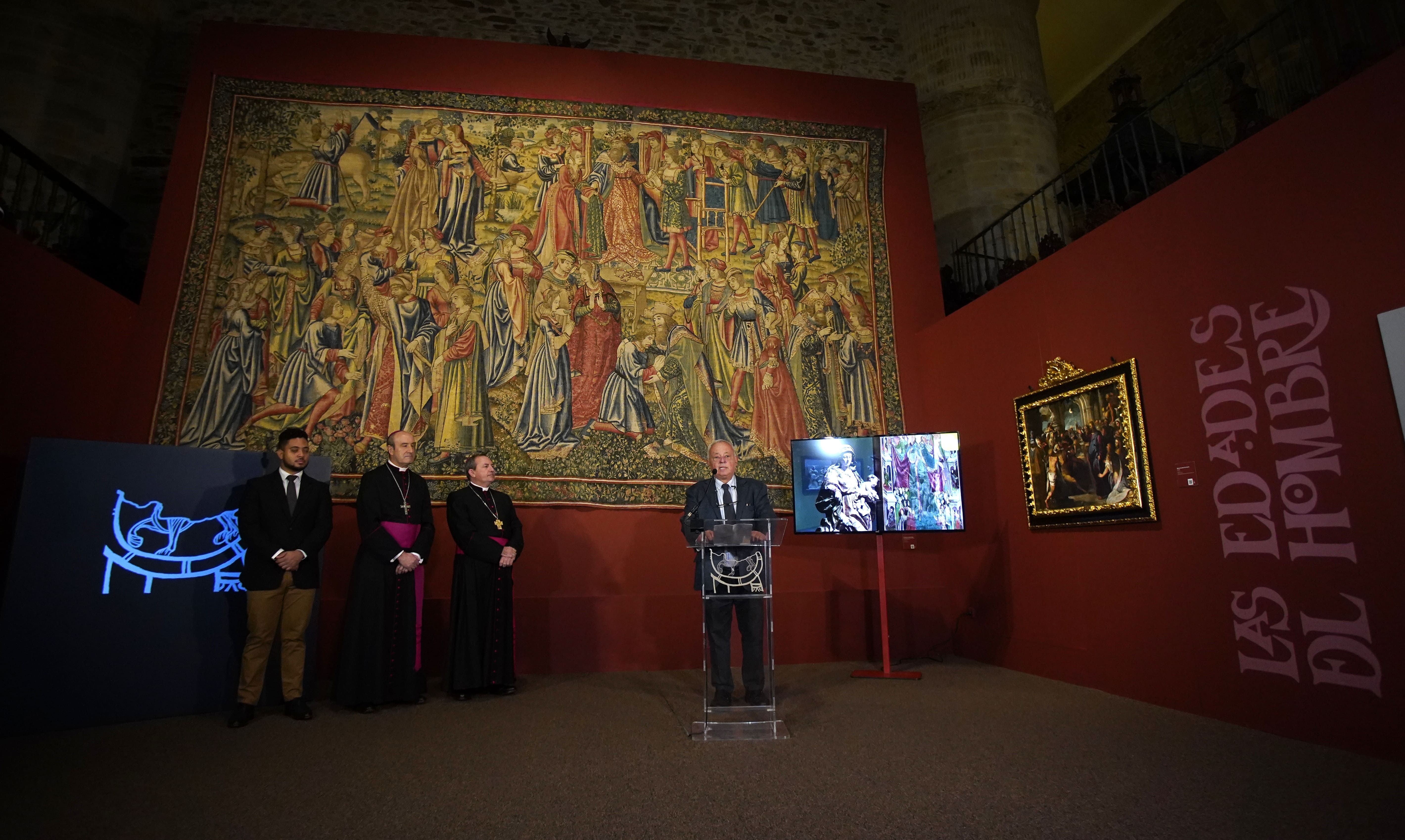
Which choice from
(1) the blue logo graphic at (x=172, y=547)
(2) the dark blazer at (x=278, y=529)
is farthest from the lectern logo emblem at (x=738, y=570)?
(1) the blue logo graphic at (x=172, y=547)

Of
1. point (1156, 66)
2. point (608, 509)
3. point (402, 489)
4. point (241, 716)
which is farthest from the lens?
point (1156, 66)

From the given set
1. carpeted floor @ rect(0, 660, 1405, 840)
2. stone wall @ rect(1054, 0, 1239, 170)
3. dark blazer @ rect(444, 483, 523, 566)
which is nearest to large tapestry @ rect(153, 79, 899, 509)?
dark blazer @ rect(444, 483, 523, 566)

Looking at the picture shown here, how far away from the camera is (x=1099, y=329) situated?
465 centimetres

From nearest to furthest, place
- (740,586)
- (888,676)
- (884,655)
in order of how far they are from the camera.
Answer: (740,586), (888,676), (884,655)

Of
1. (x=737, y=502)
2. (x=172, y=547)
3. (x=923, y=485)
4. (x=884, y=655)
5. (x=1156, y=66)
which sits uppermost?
(x=1156, y=66)

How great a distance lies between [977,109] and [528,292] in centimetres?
639

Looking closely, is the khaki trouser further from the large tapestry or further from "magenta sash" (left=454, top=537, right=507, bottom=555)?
the large tapestry

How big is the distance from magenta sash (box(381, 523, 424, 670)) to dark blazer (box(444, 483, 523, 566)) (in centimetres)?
27

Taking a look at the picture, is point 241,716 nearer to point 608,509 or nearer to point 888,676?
point 608,509

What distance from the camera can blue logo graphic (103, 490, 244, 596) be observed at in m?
4.06

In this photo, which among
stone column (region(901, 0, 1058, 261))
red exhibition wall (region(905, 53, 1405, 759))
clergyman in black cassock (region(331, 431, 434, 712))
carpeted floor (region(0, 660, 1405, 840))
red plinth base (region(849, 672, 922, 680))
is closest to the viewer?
carpeted floor (region(0, 660, 1405, 840))

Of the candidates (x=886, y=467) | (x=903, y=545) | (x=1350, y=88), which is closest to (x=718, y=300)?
(x=886, y=467)

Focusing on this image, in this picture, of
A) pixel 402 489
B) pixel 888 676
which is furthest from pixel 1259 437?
pixel 402 489

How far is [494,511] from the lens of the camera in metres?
4.90
